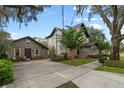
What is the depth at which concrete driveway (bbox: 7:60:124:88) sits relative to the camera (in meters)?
4.80

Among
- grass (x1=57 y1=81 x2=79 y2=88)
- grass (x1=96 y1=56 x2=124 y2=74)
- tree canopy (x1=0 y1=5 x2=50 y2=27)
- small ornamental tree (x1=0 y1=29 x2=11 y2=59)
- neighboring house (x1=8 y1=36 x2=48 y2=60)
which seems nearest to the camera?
grass (x1=57 y1=81 x2=79 y2=88)

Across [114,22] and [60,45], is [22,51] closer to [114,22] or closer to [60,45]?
[60,45]

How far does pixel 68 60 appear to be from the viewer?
689 cm

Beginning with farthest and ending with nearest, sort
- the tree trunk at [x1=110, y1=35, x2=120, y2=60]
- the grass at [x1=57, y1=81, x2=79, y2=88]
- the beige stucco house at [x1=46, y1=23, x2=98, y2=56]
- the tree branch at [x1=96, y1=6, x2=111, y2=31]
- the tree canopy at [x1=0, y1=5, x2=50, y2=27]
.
→ the tree branch at [x1=96, y1=6, x2=111, y2=31] → the tree trunk at [x1=110, y1=35, x2=120, y2=60] → the tree canopy at [x1=0, y1=5, x2=50, y2=27] → the beige stucco house at [x1=46, y1=23, x2=98, y2=56] → the grass at [x1=57, y1=81, x2=79, y2=88]

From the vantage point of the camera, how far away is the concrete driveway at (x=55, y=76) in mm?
4805

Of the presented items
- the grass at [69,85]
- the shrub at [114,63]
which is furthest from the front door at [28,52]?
the shrub at [114,63]

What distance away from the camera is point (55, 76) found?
223 inches

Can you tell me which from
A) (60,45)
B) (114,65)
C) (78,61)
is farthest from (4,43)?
(114,65)

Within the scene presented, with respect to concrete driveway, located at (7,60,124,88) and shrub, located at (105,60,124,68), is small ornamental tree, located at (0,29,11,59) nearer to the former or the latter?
concrete driveway, located at (7,60,124,88)

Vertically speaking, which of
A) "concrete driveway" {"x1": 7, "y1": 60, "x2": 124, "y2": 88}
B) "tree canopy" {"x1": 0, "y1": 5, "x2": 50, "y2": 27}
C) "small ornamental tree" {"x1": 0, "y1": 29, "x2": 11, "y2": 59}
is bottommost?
"concrete driveway" {"x1": 7, "y1": 60, "x2": 124, "y2": 88}

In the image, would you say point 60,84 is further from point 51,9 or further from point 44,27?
point 51,9

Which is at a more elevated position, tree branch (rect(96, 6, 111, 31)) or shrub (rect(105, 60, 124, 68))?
tree branch (rect(96, 6, 111, 31))

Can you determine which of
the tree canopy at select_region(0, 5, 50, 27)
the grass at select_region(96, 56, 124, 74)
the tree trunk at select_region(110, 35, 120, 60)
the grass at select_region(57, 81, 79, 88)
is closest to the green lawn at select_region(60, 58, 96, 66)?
the grass at select_region(96, 56, 124, 74)
